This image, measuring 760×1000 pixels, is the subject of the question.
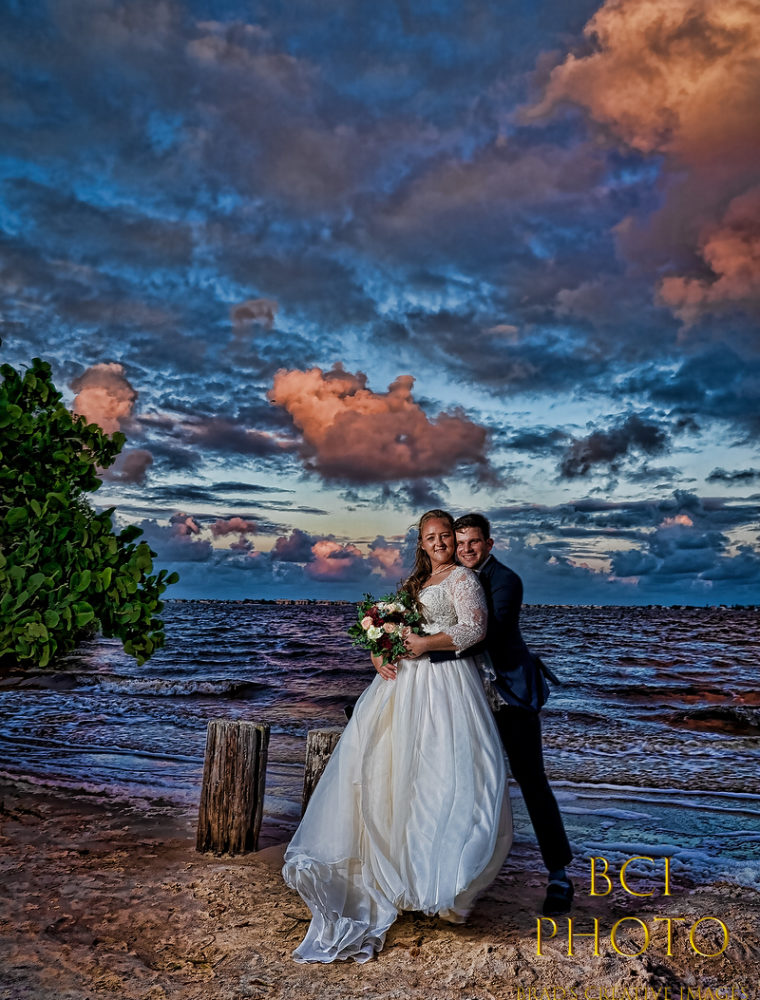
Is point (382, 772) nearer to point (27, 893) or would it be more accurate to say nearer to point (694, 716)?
point (27, 893)

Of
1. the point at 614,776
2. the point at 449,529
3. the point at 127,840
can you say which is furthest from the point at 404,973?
the point at 614,776

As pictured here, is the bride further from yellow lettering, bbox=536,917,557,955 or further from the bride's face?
yellow lettering, bbox=536,917,557,955

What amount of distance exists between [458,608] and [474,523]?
Answer: 2.50 ft

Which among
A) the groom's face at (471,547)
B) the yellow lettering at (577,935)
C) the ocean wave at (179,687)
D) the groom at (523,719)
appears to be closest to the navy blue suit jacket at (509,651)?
the groom at (523,719)

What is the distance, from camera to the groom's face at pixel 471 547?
5426 mm

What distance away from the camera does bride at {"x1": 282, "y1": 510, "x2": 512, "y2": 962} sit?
15.0ft

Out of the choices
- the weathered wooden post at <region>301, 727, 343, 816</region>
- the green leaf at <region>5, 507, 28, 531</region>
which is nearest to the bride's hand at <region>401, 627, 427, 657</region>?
the weathered wooden post at <region>301, 727, 343, 816</region>

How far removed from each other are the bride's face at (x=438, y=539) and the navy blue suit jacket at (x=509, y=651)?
41 cm

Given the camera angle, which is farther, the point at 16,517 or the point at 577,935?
the point at 16,517

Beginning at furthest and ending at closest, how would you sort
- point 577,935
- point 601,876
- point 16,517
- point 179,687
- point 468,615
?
1. point 179,687
2. point 601,876
3. point 16,517
4. point 468,615
5. point 577,935

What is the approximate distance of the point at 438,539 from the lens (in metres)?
5.26

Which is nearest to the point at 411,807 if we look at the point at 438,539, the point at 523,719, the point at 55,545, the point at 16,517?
the point at 523,719

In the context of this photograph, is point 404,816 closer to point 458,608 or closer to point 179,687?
point 458,608

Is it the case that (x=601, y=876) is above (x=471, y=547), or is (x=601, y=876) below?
below
